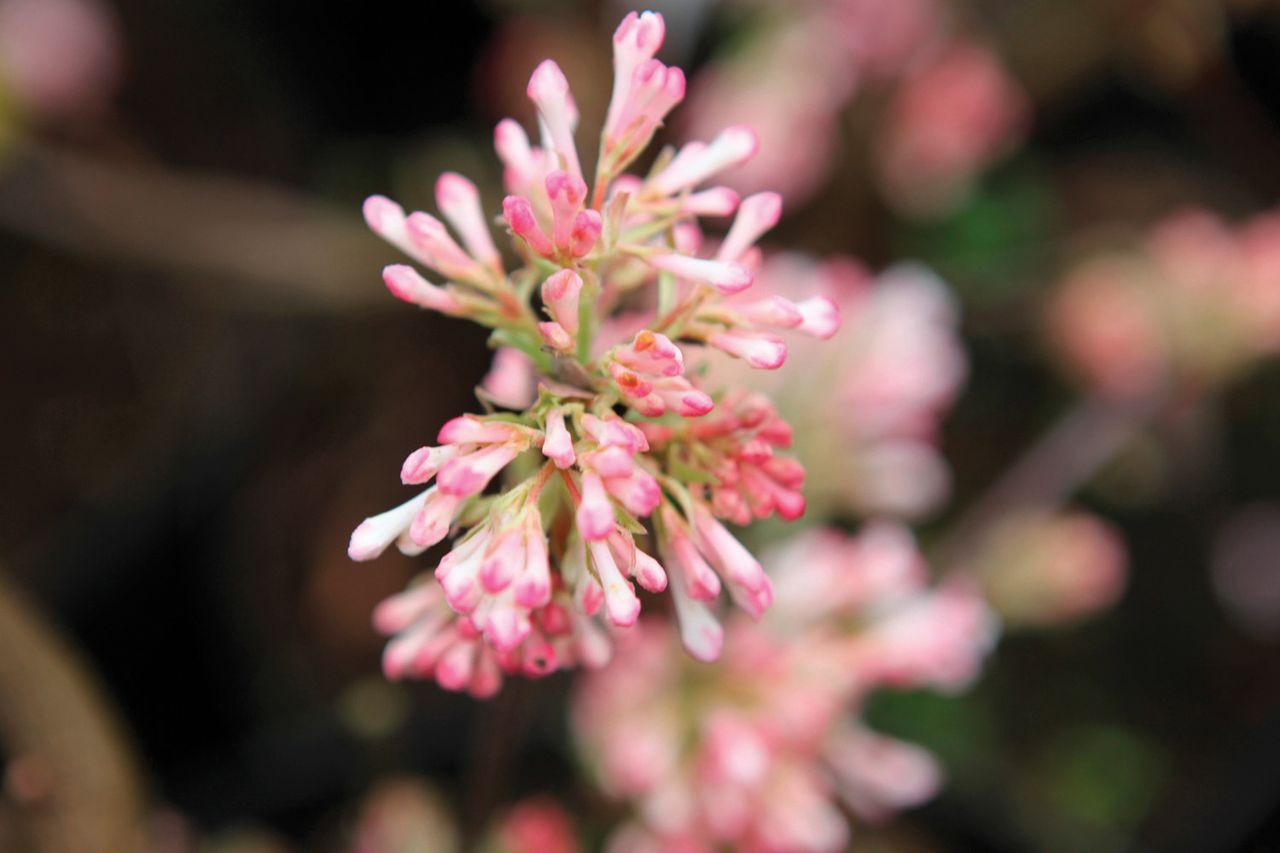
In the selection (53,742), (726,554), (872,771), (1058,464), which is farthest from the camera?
(1058,464)

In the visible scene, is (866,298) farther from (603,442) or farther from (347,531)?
(347,531)

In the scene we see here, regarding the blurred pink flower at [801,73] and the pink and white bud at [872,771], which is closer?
the pink and white bud at [872,771]

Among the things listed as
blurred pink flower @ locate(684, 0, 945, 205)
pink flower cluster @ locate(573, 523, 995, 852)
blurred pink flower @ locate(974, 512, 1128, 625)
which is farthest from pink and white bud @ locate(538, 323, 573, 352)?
blurred pink flower @ locate(684, 0, 945, 205)

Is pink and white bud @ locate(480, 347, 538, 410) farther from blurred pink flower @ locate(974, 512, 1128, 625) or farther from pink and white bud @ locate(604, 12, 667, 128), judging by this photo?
blurred pink flower @ locate(974, 512, 1128, 625)

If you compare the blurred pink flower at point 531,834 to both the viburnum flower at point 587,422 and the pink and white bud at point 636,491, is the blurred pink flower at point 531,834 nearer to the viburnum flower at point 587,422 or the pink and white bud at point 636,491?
the viburnum flower at point 587,422

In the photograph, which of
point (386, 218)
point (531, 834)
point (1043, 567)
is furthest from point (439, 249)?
point (1043, 567)

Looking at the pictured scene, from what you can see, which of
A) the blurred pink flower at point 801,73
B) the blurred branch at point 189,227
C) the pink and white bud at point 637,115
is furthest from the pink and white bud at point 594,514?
the blurred branch at point 189,227

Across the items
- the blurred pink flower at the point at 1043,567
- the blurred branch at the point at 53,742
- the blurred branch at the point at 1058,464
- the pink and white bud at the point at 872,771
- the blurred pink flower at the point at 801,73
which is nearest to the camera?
the blurred branch at the point at 53,742

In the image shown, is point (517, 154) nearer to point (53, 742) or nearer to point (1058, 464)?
point (53, 742)
